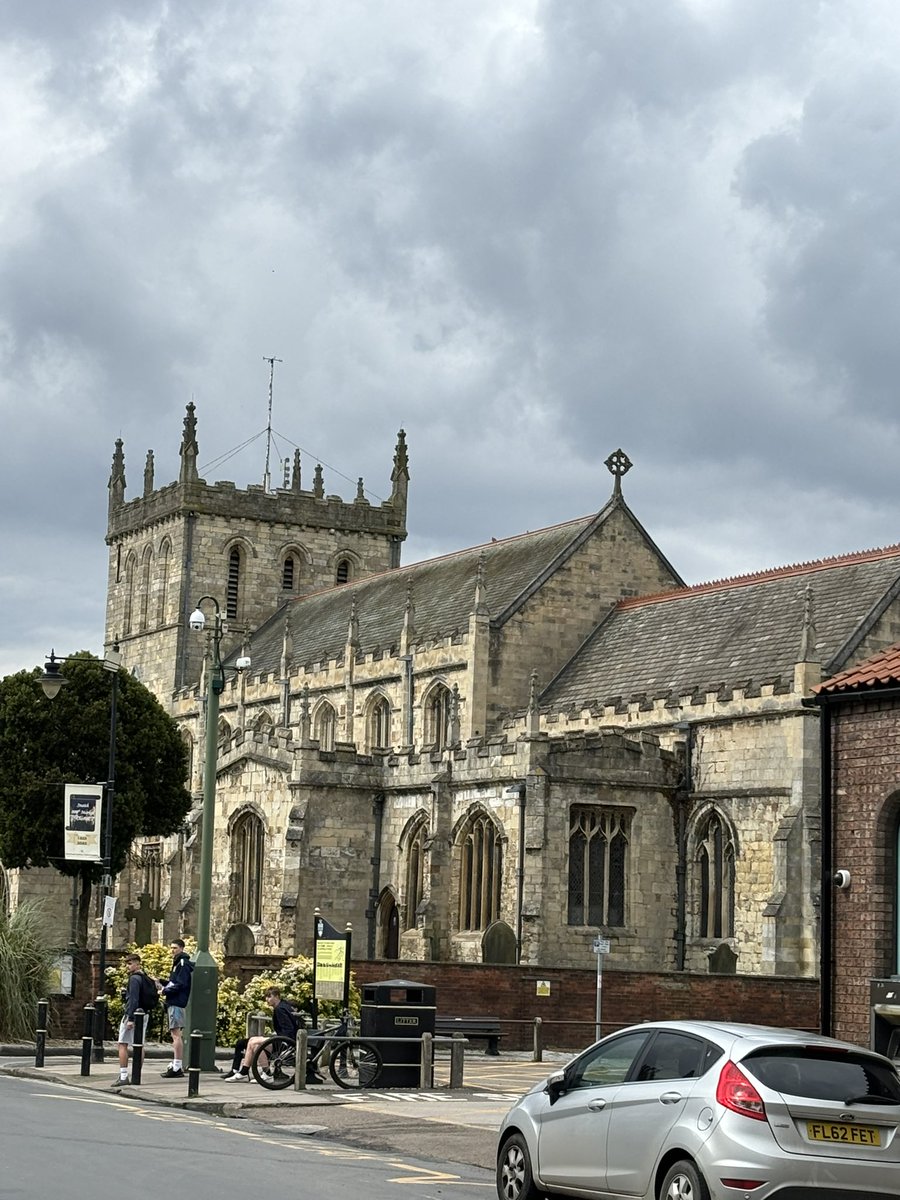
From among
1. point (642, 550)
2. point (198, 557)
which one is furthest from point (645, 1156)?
point (198, 557)

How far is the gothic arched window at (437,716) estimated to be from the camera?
54906 mm

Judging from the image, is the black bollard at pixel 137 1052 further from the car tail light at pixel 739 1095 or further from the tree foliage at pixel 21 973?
the car tail light at pixel 739 1095

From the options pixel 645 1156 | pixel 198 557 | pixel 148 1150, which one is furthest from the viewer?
pixel 198 557

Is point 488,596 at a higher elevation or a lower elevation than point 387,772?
higher

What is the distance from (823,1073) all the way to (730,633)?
3488 cm

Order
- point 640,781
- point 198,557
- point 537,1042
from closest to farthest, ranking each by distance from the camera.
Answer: point 537,1042
point 640,781
point 198,557

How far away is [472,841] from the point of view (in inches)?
1825

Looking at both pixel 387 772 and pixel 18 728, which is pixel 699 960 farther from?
pixel 18 728

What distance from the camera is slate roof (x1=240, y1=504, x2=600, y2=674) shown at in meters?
56.7

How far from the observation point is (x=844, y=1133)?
13.0 meters

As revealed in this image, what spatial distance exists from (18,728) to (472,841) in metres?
13.0

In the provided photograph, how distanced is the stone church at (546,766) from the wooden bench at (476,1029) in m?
7.82

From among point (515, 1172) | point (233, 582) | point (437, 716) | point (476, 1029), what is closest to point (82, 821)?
point (476, 1029)

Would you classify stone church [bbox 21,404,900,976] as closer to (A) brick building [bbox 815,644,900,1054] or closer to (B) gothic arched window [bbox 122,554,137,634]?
(A) brick building [bbox 815,644,900,1054]
